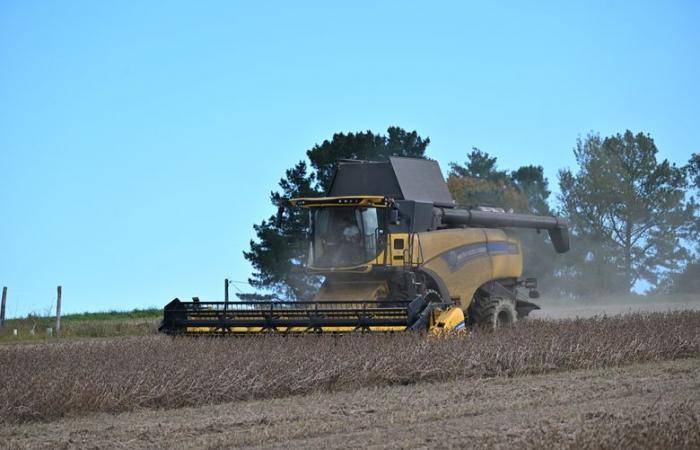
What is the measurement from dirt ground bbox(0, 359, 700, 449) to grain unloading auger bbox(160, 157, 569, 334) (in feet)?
11.3

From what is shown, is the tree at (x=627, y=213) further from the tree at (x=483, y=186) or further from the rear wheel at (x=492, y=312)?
the rear wheel at (x=492, y=312)

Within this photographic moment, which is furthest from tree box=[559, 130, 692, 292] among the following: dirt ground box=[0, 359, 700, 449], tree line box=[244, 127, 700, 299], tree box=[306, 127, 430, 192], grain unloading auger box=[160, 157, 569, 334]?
dirt ground box=[0, 359, 700, 449]

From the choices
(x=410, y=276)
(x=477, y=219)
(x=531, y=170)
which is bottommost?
(x=410, y=276)

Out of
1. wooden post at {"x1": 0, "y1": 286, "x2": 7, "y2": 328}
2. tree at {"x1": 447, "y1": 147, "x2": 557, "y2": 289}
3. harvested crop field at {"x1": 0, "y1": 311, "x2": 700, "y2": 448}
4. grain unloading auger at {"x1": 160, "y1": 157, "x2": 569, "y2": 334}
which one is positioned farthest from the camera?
tree at {"x1": 447, "y1": 147, "x2": 557, "y2": 289}

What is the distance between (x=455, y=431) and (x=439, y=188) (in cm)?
1008

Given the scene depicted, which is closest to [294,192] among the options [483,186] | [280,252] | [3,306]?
[280,252]

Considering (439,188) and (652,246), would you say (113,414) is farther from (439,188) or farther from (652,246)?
(652,246)

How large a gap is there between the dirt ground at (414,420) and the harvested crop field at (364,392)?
0.06 ft

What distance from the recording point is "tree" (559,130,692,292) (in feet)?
133

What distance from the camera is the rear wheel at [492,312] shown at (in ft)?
55.7

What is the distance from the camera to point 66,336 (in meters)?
21.9

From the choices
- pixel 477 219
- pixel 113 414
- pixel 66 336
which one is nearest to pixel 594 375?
pixel 113 414

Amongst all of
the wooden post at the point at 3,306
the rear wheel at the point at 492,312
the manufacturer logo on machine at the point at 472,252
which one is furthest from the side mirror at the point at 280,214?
the wooden post at the point at 3,306

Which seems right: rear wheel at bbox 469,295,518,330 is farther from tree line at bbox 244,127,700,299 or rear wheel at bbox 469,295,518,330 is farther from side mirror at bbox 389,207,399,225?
tree line at bbox 244,127,700,299
